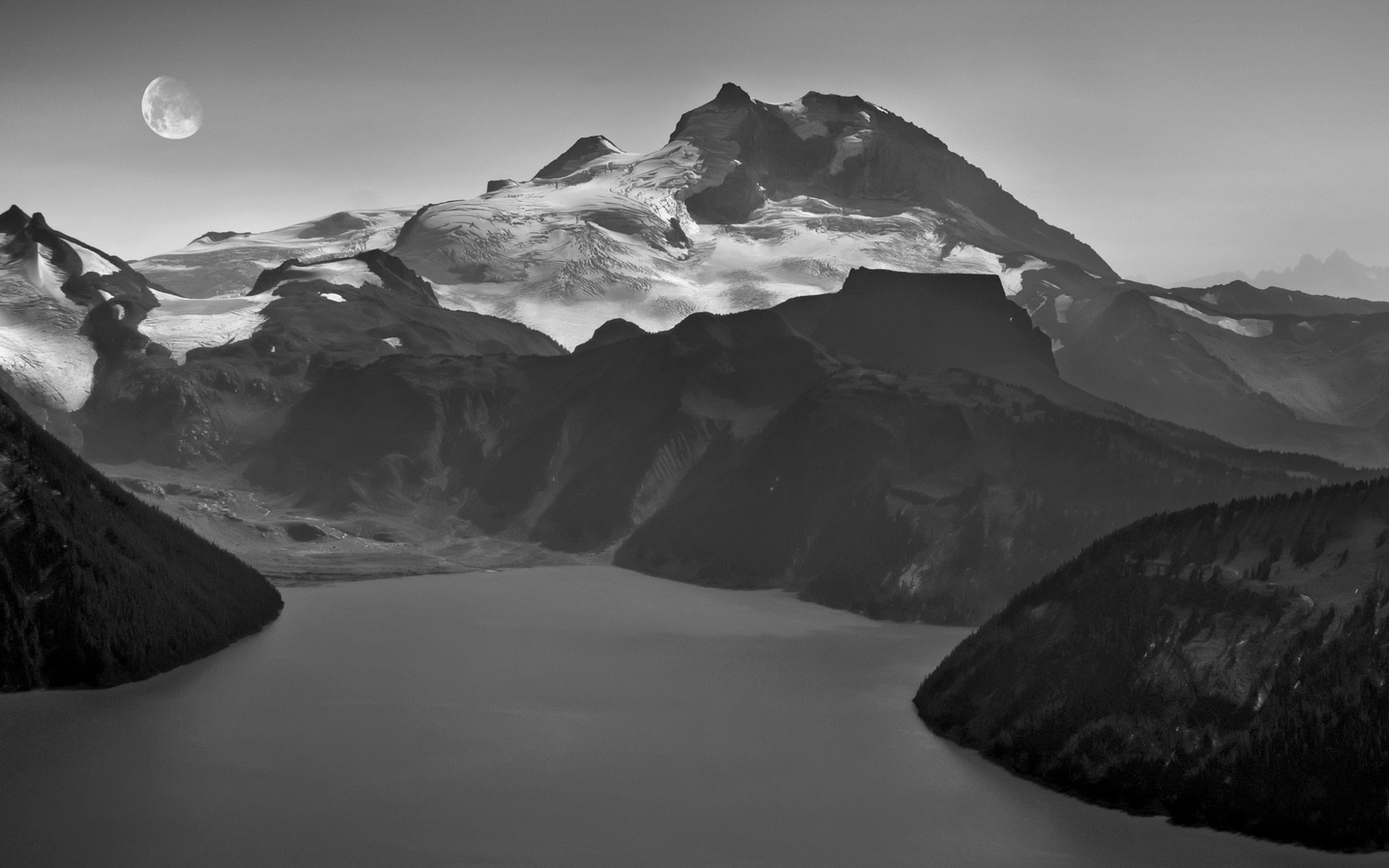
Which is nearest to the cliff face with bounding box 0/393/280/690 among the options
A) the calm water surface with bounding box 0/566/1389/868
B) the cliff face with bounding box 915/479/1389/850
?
the calm water surface with bounding box 0/566/1389/868

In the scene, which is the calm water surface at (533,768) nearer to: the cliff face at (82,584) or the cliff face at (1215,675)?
the cliff face at (1215,675)

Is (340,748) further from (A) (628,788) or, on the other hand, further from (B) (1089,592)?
(B) (1089,592)

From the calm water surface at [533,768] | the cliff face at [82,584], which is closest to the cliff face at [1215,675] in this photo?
the calm water surface at [533,768]

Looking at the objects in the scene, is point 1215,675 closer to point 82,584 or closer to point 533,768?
point 533,768

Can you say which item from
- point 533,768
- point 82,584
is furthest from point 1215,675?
point 82,584

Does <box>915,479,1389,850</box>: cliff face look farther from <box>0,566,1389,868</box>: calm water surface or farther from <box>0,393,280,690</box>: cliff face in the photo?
<box>0,393,280,690</box>: cliff face

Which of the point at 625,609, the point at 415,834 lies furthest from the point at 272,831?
the point at 625,609
